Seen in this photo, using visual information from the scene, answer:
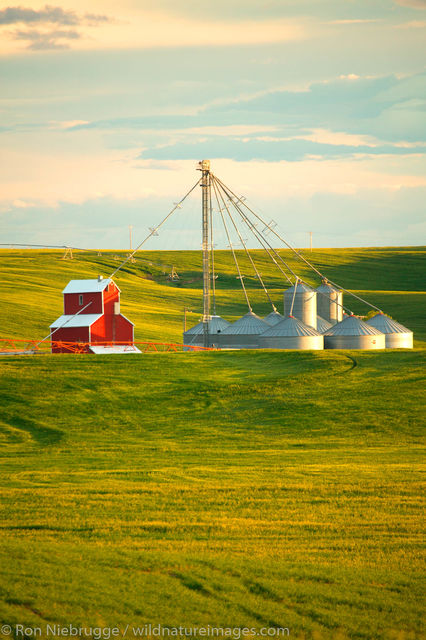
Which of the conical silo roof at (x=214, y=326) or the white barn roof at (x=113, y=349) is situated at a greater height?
the conical silo roof at (x=214, y=326)

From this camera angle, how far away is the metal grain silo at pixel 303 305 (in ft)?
225

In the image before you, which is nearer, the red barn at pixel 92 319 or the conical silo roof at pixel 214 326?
the red barn at pixel 92 319

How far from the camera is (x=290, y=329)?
6331 cm

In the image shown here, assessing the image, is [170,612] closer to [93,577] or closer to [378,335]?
[93,577]

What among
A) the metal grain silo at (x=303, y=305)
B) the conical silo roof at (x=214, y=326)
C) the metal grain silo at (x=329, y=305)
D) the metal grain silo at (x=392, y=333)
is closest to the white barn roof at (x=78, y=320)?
the conical silo roof at (x=214, y=326)

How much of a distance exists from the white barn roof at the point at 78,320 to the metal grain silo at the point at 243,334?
11777mm

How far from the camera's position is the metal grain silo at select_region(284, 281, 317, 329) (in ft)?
225

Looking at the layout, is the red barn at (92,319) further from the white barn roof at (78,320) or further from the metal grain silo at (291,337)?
the metal grain silo at (291,337)

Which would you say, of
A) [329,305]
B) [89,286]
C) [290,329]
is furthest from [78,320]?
[329,305]

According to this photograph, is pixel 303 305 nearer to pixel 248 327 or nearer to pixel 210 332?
pixel 248 327

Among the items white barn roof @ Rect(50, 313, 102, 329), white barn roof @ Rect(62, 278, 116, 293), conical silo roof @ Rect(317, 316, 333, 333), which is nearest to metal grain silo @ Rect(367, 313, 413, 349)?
conical silo roof @ Rect(317, 316, 333, 333)

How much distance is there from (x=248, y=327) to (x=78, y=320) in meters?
15.8

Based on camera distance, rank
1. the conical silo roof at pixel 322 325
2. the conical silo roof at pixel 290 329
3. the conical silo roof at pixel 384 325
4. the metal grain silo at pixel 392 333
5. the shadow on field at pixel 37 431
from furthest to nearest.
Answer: the conical silo roof at pixel 322 325
the conical silo roof at pixel 384 325
the metal grain silo at pixel 392 333
the conical silo roof at pixel 290 329
the shadow on field at pixel 37 431

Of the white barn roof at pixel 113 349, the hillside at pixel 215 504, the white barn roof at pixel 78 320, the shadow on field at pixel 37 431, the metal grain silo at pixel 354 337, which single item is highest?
the white barn roof at pixel 78 320
